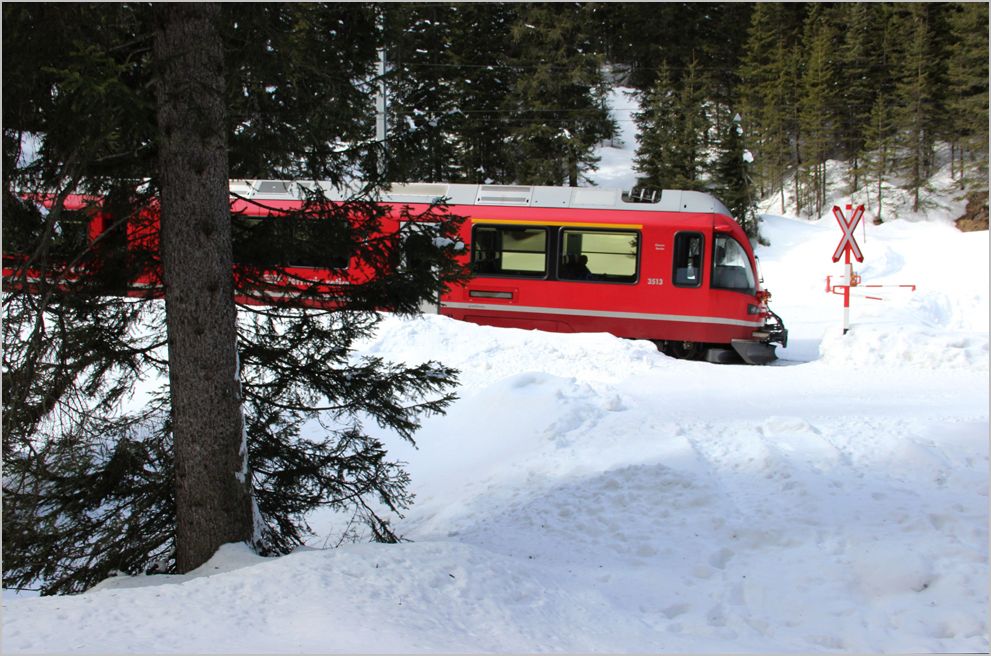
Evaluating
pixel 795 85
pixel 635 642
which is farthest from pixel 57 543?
pixel 795 85

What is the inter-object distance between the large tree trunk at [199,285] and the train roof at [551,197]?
31.5 ft

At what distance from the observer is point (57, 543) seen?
5.35m

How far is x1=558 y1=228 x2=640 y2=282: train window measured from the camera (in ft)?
47.4

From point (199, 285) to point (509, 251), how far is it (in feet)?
34.2

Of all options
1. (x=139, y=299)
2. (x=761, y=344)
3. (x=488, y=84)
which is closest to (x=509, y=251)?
(x=761, y=344)

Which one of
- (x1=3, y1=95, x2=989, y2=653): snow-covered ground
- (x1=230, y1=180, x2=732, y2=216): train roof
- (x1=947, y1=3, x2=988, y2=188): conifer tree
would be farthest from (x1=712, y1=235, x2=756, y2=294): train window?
(x1=947, y1=3, x2=988, y2=188): conifer tree

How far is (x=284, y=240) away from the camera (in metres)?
5.79

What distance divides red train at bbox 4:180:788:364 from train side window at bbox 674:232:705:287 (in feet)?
0.06

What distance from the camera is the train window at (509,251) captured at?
14.9 m

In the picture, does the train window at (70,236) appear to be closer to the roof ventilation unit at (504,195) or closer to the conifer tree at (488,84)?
the roof ventilation unit at (504,195)

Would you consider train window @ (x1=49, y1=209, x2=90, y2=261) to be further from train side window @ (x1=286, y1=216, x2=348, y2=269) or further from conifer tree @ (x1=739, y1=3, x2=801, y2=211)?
conifer tree @ (x1=739, y1=3, x2=801, y2=211)

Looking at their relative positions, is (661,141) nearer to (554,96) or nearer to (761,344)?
(554,96)

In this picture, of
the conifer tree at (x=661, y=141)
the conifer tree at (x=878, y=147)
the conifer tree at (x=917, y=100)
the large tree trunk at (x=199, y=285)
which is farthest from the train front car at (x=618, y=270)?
the conifer tree at (x=917, y=100)

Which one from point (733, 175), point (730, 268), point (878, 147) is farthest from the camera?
point (878, 147)
